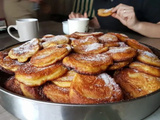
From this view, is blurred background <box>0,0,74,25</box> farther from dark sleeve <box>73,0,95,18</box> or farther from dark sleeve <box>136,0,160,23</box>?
dark sleeve <box>136,0,160,23</box>

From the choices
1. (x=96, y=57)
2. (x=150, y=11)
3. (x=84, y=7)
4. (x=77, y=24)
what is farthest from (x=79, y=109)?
(x=84, y=7)

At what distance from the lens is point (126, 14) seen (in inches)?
49.9

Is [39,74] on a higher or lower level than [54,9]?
higher

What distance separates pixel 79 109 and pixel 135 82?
21 centimetres

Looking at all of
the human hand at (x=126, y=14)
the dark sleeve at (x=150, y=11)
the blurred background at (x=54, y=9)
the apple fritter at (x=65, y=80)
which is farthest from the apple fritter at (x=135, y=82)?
the blurred background at (x=54, y=9)

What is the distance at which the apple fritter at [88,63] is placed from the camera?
461 millimetres

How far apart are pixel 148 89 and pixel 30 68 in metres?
0.35

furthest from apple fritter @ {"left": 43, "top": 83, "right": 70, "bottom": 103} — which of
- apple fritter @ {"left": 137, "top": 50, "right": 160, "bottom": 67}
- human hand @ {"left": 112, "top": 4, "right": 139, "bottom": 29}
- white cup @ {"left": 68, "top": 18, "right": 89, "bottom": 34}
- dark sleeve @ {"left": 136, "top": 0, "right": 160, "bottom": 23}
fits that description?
dark sleeve @ {"left": 136, "top": 0, "right": 160, "bottom": 23}

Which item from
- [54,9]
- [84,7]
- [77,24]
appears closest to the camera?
[77,24]

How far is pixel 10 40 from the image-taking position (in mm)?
1188

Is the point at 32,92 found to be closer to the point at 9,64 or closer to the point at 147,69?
the point at 9,64

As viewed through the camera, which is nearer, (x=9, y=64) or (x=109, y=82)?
(x=109, y=82)

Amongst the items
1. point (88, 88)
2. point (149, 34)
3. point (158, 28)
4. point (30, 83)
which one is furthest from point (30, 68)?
point (158, 28)

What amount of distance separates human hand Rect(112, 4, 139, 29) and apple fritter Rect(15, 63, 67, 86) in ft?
3.03
